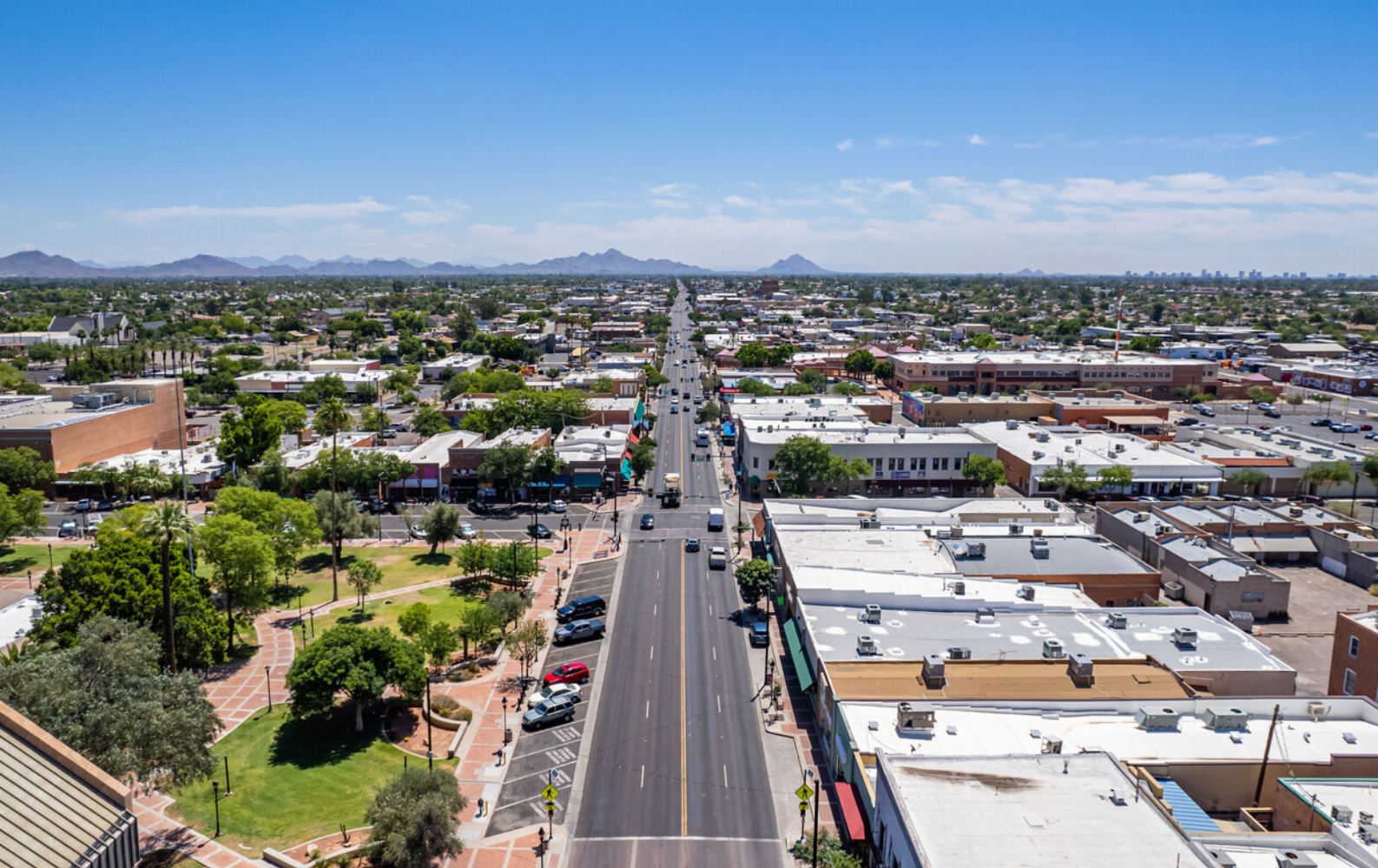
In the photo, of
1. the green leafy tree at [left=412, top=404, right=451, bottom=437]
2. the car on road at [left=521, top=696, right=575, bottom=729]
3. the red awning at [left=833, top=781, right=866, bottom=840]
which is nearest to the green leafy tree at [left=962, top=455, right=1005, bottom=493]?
the car on road at [left=521, top=696, right=575, bottom=729]

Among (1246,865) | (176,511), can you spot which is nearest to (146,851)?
(176,511)

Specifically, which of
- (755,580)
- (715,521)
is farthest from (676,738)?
(715,521)

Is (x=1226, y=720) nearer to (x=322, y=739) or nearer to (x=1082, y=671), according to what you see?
(x=1082, y=671)

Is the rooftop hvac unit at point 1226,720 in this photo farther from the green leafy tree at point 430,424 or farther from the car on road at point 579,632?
the green leafy tree at point 430,424

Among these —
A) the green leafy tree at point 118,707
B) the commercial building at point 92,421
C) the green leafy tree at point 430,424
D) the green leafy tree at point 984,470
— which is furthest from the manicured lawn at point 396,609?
the green leafy tree at point 984,470

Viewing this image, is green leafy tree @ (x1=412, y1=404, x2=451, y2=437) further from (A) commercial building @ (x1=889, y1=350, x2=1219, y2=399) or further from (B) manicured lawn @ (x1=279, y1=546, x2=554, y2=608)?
(A) commercial building @ (x1=889, y1=350, x2=1219, y2=399)

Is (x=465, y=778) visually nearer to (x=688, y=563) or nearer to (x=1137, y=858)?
(x=1137, y=858)
